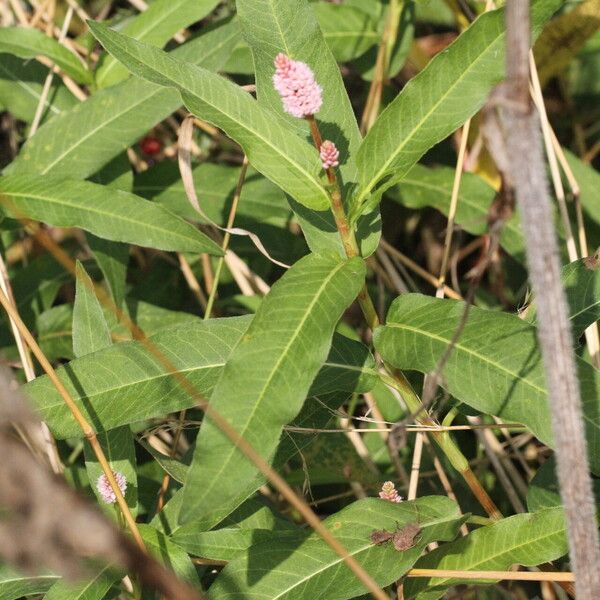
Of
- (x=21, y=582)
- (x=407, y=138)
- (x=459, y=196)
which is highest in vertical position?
(x=407, y=138)

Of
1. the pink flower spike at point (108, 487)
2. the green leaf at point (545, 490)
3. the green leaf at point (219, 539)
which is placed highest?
the pink flower spike at point (108, 487)

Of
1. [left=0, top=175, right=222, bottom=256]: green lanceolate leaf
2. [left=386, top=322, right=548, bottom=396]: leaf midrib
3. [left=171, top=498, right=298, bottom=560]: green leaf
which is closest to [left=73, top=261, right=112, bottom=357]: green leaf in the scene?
[left=0, top=175, right=222, bottom=256]: green lanceolate leaf

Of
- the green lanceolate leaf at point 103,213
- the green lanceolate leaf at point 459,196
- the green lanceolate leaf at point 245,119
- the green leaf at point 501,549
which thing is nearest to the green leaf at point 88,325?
the green lanceolate leaf at point 103,213

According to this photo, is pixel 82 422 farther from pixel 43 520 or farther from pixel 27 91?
pixel 27 91

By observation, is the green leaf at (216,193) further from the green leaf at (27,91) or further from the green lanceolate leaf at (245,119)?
the green lanceolate leaf at (245,119)

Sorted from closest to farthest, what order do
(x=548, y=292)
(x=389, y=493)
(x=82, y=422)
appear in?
(x=548, y=292)
(x=82, y=422)
(x=389, y=493)

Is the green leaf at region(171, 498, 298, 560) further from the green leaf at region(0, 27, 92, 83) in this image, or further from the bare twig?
the green leaf at region(0, 27, 92, 83)

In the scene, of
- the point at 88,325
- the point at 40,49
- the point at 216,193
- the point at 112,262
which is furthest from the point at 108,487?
the point at 40,49
